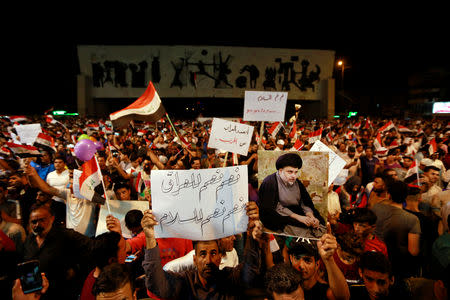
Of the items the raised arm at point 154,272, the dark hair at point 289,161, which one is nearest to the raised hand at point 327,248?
the dark hair at point 289,161

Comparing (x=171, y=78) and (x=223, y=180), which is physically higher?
(x=171, y=78)

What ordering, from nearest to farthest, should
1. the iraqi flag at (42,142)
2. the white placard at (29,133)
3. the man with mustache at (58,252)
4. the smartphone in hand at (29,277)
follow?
the smartphone in hand at (29,277) → the man with mustache at (58,252) → the iraqi flag at (42,142) → the white placard at (29,133)

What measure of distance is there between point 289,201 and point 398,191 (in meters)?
1.79

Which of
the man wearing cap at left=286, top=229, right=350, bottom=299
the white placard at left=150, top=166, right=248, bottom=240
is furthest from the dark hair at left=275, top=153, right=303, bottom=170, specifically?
the man wearing cap at left=286, top=229, right=350, bottom=299

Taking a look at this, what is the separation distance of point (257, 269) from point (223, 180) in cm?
71

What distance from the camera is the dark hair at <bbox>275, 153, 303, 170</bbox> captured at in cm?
221

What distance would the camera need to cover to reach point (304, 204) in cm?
222

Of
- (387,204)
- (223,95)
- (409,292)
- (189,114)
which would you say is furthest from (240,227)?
(189,114)

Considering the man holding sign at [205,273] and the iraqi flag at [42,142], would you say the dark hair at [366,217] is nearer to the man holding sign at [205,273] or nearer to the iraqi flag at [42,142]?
the man holding sign at [205,273]

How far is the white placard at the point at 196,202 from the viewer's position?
2.13 metres

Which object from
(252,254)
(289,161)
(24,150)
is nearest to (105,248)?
(252,254)

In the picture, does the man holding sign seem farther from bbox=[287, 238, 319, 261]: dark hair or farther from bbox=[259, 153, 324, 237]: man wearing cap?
bbox=[287, 238, 319, 261]: dark hair

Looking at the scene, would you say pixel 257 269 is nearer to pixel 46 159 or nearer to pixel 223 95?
pixel 46 159

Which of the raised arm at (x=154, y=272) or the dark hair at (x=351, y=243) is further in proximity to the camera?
the dark hair at (x=351, y=243)
